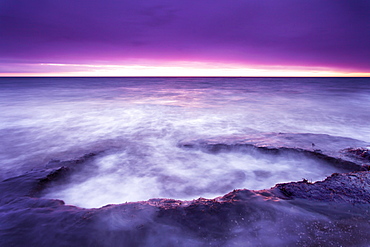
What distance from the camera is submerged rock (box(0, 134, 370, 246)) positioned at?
6.56ft

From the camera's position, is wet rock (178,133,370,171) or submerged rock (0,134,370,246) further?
wet rock (178,133,370,171)

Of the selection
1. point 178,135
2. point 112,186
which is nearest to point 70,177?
point 112,186

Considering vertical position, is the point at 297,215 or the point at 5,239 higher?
the point at 297,215

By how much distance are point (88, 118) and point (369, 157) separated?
33.2ft

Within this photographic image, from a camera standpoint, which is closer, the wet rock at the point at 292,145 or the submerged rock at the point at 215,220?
the submerged rock at the point at 215,220

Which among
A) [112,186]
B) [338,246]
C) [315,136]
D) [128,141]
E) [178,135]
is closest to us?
[338,246]

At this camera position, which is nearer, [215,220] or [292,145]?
[215,220]

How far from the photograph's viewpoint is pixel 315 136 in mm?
5727

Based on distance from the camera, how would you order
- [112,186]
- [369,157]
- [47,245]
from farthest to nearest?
[369,157] < [112,186] < [47,245]

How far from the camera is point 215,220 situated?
223 cm

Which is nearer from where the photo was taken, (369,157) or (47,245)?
(47,245)

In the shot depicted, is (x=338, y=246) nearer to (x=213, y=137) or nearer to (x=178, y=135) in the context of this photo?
(x=213, y=137)

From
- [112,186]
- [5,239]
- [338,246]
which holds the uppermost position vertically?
[338,246]

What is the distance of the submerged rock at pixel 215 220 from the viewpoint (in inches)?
78.7
